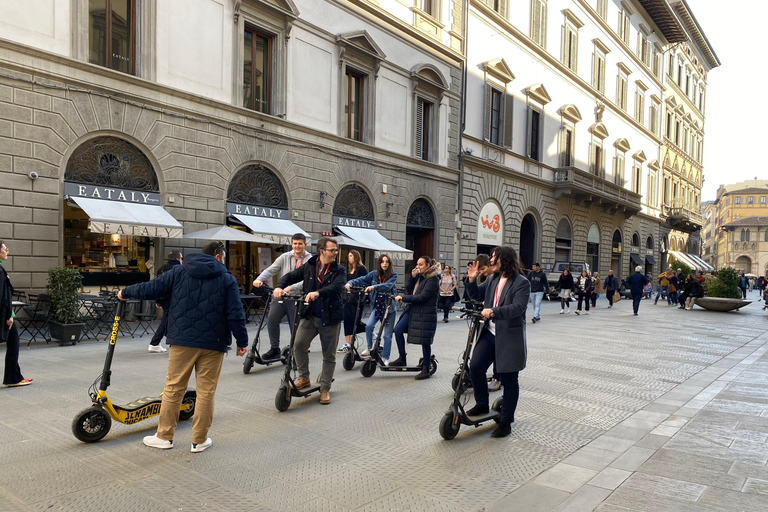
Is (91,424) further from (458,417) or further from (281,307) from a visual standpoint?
(281,307)

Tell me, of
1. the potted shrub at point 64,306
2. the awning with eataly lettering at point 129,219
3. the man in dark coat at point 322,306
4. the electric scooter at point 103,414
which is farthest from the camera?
the awning with eataly lettering at point 129,219

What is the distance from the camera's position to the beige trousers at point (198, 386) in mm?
4625

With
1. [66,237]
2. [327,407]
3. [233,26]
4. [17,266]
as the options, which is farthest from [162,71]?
[327,407]

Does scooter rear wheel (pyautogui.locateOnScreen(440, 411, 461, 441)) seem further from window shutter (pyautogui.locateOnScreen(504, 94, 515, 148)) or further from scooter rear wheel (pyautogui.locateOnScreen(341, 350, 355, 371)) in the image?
window shutter (pyautogui.locateOnScreen(504, 94, 515, 148))

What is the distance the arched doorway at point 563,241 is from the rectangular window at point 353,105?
625 inches

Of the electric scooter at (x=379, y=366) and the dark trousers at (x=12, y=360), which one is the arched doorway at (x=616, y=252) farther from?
the dark trousers at (x=12, y=360)

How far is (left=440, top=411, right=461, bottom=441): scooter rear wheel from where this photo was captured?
5.14 metres

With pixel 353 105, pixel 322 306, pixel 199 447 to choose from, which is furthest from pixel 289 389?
pixel 353 105

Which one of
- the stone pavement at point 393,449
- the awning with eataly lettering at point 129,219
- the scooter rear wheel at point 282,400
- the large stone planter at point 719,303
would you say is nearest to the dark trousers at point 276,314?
the stone pavement at point 393,449

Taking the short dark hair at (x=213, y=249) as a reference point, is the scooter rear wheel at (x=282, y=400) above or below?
below

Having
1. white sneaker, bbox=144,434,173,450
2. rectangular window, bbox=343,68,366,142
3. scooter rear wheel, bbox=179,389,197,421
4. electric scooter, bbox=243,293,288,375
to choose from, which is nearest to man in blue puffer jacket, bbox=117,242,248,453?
white sneaker, bbox=144,434,173,450

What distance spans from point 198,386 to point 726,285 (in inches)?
918

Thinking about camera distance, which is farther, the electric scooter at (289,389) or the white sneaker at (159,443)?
the electric scooter at (289,389)

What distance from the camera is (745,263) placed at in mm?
103438
